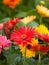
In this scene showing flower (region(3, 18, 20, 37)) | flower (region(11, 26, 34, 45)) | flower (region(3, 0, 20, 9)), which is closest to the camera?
flower (region(11, 26, 34, 45))

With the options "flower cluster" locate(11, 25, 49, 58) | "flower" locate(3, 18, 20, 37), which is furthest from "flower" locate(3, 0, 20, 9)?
"flower cluster" locate(11, 25, 49, 58)

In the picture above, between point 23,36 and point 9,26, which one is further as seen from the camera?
point 9,26

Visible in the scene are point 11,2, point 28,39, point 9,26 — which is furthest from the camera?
point 11,2

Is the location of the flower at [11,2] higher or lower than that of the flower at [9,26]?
higher

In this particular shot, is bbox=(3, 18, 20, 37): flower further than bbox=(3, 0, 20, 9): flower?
No

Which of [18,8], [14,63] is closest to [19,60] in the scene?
[14,63]

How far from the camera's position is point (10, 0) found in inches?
113

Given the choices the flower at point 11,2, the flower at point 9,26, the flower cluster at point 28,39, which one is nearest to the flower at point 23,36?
the flower cluster at point 28,39

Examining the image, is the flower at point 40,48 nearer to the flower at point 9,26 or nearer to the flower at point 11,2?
the flower at point 9,26

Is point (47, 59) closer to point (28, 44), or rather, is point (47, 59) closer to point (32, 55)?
point (32, 55)

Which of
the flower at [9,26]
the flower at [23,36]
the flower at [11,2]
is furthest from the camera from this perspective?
the flower at [11,2]

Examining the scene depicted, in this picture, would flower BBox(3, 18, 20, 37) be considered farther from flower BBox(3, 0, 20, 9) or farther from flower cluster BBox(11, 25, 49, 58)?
flower BBox(3, 0, 20, 9)

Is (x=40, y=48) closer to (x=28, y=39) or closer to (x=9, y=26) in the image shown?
(x=28, y=39)

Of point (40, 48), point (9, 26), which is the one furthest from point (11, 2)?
point (40, 48)
